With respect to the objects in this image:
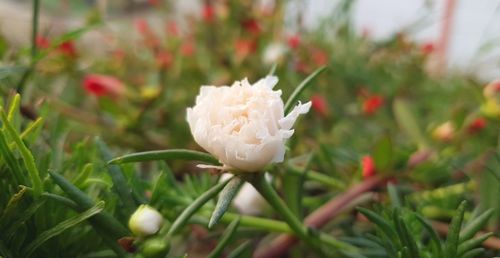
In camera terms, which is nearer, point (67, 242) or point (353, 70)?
point (67, 242)

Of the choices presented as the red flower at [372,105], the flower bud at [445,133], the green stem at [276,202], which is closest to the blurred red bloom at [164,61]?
the red flower at [372,105]

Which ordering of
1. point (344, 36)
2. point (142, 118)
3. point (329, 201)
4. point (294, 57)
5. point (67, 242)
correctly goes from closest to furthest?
point (67, 242) < point (329, 201) < point (142, 118) < point (294, 57) < point (344, 36)

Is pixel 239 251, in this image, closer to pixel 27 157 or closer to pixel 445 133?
pixel 27 157

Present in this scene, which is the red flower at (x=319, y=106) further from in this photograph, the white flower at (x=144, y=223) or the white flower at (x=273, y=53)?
the white flower at (x=144, y=223)

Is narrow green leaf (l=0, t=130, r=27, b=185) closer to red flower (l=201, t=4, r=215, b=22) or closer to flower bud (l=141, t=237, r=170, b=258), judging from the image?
flower bud (l=141, t=237, r=170, b=258)

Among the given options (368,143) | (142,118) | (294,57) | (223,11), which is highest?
(223,11)

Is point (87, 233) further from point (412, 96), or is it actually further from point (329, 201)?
point (412, 96)

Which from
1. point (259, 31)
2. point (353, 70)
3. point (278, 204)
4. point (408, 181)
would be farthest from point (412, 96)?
point (278, 204)

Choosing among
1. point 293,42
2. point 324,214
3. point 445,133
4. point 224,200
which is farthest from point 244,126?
point 293,42

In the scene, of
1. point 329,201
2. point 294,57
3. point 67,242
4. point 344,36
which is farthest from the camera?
point 344,36
